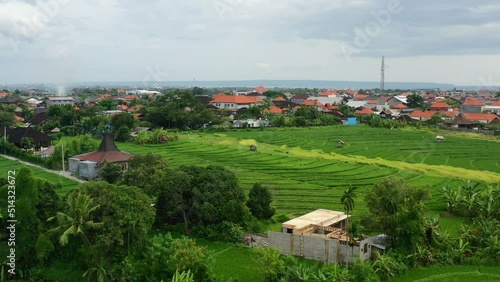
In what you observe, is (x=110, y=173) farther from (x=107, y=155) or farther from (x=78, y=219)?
(x=78, y=219)

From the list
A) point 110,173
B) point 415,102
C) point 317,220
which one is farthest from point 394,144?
point 415,102

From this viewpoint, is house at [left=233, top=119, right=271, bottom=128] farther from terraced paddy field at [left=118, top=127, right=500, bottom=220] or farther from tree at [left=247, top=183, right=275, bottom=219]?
tree at [left=247, top=183, right=275, bottom=219]

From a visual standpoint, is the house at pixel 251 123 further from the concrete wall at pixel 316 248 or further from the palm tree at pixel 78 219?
the palm tree at pixel 78 219

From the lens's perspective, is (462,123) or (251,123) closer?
(462,123)

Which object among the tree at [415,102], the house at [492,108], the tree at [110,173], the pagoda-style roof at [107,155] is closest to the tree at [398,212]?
the tree at [110,173]

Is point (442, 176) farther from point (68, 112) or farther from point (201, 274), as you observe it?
point (68, 112)

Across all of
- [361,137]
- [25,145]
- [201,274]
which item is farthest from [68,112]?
[201,274]

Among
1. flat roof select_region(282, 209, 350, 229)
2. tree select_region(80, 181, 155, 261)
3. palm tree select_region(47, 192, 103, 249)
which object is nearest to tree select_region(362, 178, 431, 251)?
flat roof select_region(282, 209, 350, 229)
